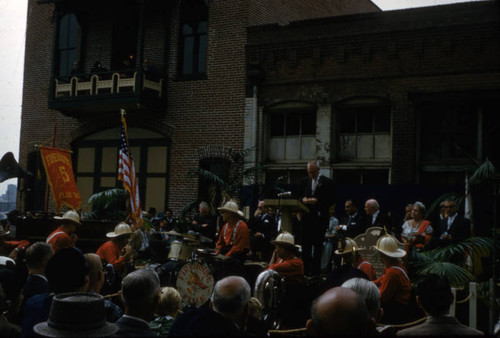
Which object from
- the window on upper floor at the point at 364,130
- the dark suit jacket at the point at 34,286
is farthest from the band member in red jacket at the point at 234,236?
the window on upper floor at the point at 364,130

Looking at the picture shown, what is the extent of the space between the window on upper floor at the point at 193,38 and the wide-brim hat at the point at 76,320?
15052 millimetres

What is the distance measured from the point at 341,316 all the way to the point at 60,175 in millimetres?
12325

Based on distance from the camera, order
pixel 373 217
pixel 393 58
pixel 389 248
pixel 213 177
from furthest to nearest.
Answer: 1. pixel 213 177
2. pixel 393 58
3. pixel 373 217
4. pixel 389 248

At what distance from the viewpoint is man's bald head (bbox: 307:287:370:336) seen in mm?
2582

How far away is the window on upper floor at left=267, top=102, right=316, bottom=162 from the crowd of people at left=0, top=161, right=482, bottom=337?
3.52 meters

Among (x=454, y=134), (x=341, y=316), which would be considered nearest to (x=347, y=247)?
(x=341, y=316)

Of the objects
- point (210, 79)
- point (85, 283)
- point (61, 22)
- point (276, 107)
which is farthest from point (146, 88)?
point (85, 283)

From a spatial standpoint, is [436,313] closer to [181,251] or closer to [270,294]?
[270,294]

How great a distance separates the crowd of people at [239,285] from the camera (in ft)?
11.1

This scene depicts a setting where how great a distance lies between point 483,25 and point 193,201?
9.35 metres

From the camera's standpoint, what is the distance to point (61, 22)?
69.1 ft

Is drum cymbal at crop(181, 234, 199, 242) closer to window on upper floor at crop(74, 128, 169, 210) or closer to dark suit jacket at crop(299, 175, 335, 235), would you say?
dark suit jacket at crop(299, 175, 335, 235)

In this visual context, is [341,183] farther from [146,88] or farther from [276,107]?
[146,88]

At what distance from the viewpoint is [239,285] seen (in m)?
4.13
